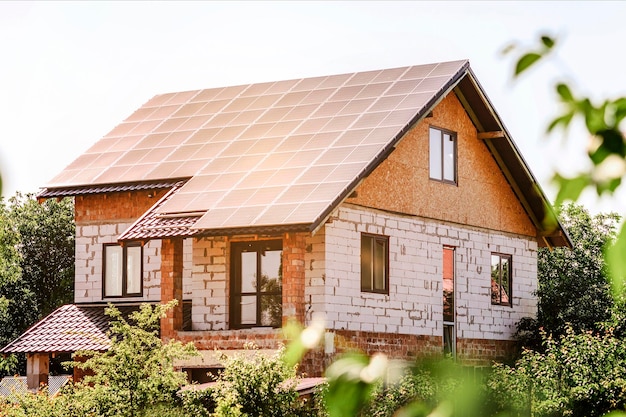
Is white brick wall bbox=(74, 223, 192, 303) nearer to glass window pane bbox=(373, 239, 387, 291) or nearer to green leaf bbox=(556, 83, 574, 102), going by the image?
glass window pane bbox=(373, 239, 387, 291)

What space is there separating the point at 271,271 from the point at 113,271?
4.90m

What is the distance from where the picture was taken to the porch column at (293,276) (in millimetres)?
20828

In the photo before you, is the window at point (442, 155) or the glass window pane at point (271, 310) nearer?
the glass window pane at point (271, 310)

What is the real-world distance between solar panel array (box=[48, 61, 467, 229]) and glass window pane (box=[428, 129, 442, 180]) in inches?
52.5

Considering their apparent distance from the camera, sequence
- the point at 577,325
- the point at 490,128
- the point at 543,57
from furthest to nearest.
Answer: the point at 577,325
the point at 490,128
the point at 543,57

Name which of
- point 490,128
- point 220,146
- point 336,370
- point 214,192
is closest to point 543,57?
point 336,370

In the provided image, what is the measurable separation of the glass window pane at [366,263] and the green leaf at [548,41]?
2126 cm

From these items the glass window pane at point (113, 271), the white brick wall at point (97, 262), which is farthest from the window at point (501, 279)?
the glass window pane at point (113, 271)

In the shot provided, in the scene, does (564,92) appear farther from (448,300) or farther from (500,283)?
(500,283)

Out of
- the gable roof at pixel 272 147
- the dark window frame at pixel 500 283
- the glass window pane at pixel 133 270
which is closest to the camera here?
the gable roof at pixel 272 147

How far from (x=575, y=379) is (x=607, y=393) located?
0.65 meters

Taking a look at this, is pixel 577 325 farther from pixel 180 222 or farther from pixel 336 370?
pixel 336 370

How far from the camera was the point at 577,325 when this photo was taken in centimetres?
2925

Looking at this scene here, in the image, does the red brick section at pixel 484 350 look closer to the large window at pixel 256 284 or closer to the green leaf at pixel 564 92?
the large window at pixel 256 284
